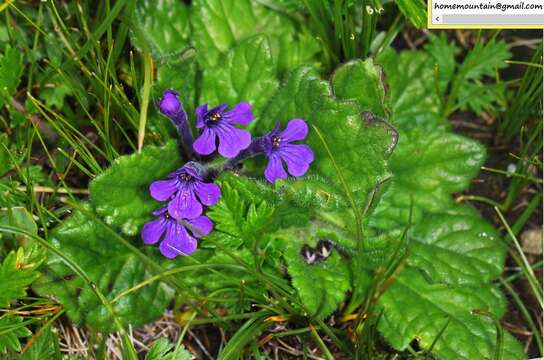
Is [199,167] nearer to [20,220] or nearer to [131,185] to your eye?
[131,185]

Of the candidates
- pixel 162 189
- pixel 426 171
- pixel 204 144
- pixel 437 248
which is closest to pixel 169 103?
→ pixel 204 144

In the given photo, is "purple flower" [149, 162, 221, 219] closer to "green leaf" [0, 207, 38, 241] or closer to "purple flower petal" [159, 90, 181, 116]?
"purple flower petal" [159, 90, 181, 116]

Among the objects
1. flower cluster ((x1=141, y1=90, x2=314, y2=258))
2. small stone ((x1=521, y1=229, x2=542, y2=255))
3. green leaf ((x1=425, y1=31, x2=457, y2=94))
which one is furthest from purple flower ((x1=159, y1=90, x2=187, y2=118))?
small stone ((x1=521, y1=229, x2=542, y2=255))

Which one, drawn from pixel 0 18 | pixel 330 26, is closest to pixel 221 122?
pixel 330 26

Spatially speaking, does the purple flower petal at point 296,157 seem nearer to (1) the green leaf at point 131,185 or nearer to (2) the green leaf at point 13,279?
(1) the green leaf at point 131,185

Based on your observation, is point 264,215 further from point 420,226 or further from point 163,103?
point 420,226
